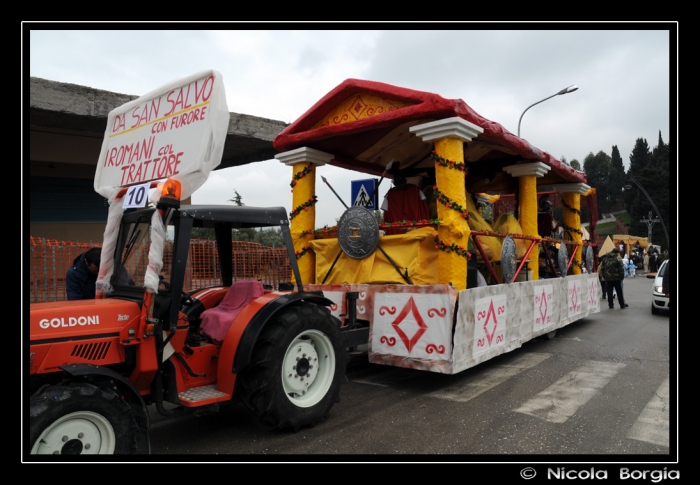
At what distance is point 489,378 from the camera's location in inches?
241

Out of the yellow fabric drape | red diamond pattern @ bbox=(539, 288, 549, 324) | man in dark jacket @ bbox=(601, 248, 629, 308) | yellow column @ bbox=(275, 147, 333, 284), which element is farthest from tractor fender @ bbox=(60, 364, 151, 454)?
man in dark jacket @ bbox=(601, 248, 629, 308)

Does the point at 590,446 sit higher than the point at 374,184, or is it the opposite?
the point at 374,184

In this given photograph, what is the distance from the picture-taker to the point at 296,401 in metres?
4.25

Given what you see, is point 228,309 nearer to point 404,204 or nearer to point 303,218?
point 303,218

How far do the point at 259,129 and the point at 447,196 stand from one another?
6832 mm

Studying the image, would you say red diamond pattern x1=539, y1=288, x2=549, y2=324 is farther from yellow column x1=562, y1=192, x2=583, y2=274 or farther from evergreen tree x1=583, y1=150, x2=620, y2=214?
evergreen tree x1=583, y1=150, x2=620, y2=214

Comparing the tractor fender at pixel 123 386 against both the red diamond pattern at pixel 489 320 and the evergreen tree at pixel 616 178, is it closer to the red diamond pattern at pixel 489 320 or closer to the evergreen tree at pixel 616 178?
the red diamond pattern at pixel 489 320

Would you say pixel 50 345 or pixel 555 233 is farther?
pixel 555 233

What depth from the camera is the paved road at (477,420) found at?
384cm

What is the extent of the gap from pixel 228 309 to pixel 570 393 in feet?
12.6

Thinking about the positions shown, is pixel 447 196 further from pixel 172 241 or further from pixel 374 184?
pixel 172 241

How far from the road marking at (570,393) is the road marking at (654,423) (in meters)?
0.55

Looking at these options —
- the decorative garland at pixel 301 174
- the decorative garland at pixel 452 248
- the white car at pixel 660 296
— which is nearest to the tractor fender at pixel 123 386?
the decorative garland at pixel 452 248
